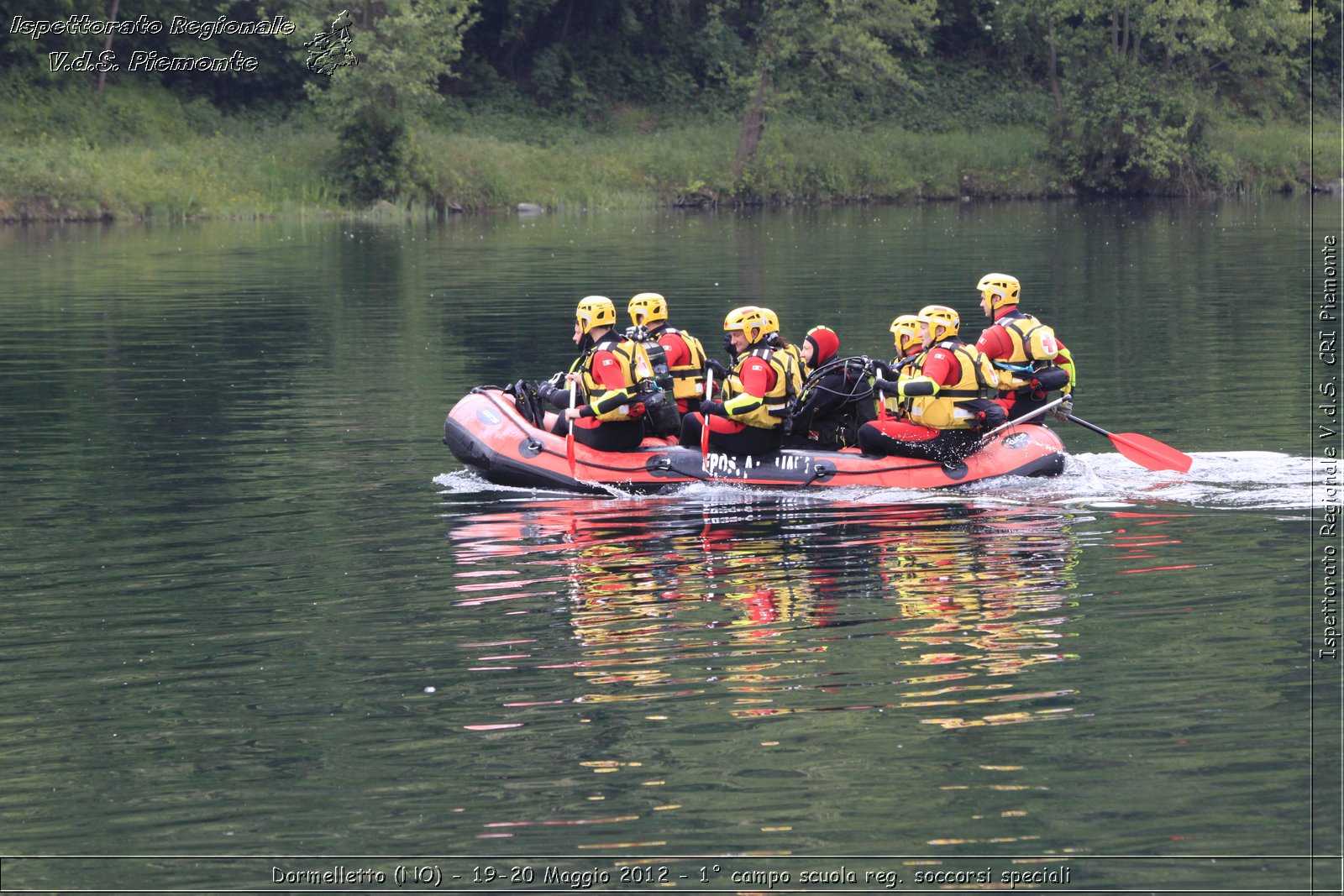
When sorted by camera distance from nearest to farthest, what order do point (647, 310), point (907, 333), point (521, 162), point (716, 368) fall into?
point (907, 333)
point (716, 368)
point (647, 310)
point (521, 162)

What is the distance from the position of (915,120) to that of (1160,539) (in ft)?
157

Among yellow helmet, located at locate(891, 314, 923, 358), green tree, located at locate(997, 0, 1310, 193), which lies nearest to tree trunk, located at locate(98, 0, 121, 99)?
green tree, located at locate(997, 0, 1310, 193)

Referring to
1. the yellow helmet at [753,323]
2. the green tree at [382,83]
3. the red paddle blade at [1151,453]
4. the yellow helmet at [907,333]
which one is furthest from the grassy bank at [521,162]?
the red paddle blade at [1151,453]

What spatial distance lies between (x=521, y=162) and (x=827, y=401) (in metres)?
38.7

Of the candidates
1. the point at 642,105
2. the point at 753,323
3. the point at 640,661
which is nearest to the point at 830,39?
the point at 642,105

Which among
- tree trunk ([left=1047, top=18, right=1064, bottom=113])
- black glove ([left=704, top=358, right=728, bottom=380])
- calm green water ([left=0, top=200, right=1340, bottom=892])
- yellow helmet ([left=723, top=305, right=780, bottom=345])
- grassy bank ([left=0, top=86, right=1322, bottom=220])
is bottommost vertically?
calm green water ([left=0, top=200, right=1340, bottom=892])

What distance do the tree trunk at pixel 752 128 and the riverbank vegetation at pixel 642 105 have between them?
0.26 ft

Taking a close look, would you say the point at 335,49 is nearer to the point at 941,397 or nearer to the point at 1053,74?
the point at 1053,74

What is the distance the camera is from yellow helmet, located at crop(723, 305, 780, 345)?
14.7 m

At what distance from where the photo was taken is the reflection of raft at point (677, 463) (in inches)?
577

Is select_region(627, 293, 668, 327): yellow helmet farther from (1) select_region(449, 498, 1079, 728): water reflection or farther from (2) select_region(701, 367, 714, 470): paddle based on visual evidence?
(1) select_region(449, 498, 1079, 728): water reflection

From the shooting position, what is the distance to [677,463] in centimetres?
1525

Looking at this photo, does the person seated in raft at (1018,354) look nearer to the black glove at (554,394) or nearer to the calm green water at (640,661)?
the calm green water at (640,661)

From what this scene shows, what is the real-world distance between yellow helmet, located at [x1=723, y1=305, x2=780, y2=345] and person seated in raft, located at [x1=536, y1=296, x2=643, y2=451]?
936mm
